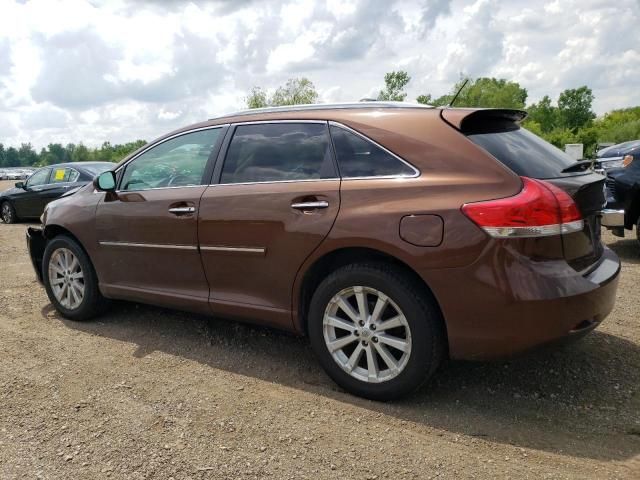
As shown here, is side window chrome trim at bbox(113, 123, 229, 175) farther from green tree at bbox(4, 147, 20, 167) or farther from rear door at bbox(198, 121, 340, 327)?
green tree at bbox(4, 147, 20, 167)

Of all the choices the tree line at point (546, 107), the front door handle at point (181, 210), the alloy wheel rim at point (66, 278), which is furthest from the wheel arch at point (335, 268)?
the tree line at point (546, 107)

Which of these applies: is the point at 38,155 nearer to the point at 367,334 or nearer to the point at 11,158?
the point at 11,158

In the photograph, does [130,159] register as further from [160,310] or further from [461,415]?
[461,415]

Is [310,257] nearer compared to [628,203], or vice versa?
[310,257]

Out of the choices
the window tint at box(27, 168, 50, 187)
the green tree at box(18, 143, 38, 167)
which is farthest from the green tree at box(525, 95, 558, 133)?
the green tree at box(18, 143, 38, 167)

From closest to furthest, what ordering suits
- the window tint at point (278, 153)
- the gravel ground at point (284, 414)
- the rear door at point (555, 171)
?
the gravel ground at point (284, 414)
the rear door at point (555, 171)
the window tint at point (278, 153)

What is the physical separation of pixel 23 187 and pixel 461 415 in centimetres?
1332

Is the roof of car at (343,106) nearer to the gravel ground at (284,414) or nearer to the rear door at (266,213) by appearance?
the rear door at (266,213)

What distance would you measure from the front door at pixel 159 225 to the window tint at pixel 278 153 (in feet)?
0.76

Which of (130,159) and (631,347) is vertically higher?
(130,159)

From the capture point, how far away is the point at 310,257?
11.0 ft

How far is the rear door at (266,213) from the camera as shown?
3.37 metres

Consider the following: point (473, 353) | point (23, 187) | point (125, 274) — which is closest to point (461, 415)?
point (473, 353)

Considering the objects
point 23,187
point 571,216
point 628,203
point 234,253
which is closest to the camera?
point 571,216
